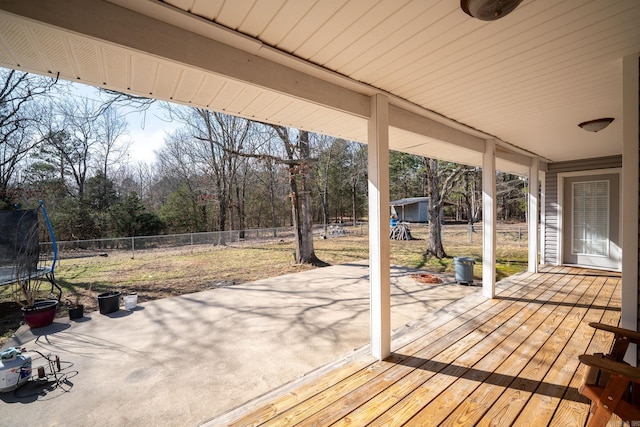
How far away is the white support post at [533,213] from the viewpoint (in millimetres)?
5781

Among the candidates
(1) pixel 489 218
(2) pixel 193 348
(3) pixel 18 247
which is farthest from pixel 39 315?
(1) pixel 489 218

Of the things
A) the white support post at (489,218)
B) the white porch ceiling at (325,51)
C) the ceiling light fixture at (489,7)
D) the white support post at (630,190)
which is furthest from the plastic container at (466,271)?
the ceiling light fixture at (489,7)

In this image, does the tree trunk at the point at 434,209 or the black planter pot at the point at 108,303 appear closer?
the black planter pot at the point at 108,303

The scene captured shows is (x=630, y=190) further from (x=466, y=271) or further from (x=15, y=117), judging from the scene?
(x=15, y=117)

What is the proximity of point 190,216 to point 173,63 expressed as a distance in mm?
15908

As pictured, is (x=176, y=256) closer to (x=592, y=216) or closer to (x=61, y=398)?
(x=61, y=398)

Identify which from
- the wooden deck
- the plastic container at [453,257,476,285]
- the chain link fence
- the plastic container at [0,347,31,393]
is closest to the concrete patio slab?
the plastic container at [0,347,31,393]

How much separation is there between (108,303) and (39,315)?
2.61ft

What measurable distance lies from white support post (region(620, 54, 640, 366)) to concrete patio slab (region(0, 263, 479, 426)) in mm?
2341

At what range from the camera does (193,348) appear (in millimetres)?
3307

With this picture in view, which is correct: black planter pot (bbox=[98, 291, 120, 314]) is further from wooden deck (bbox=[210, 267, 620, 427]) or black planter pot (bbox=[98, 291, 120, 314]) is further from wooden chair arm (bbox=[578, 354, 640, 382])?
wooden chair arm (bbox=[578, 354, 640, 382])

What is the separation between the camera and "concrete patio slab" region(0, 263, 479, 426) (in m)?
2.29

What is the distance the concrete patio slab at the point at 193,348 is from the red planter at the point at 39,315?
0.12 metres

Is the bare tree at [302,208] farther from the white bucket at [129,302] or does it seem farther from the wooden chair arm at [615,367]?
the wooden chair arm at [615,367]
